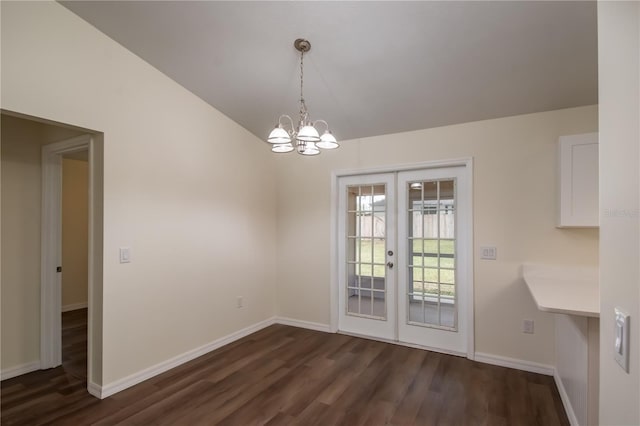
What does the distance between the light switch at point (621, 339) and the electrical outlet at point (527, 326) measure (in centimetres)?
266

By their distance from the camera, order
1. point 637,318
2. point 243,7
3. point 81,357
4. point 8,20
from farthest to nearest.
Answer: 1. point 81,357
2. point 243,7
3. point 8,20
4. point 637,318

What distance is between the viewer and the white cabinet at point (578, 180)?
2666 millimetres

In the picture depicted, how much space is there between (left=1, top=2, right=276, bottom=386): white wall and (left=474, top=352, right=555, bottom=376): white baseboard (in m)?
2.74

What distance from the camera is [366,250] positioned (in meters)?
4.17

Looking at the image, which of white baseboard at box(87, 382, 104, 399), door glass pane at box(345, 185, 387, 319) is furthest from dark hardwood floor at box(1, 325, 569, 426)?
door glass pane at box(345, 185, 387, 319)

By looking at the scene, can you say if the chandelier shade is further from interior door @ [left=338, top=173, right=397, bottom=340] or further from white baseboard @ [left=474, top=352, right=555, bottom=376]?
white baseboard @ [left=474, top=352, right=555, bottom=376]

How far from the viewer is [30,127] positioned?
3199 millimetres

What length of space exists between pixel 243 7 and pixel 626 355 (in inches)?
106

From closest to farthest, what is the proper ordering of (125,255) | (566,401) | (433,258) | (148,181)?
(566,401), (125,255), (148,181), (433,258)

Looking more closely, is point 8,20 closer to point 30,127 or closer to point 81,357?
point 30,127

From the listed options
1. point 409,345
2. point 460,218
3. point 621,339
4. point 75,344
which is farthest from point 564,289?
point 75,344

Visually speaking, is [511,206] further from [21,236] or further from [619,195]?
[21,236]

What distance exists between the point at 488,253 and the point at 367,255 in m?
1.38

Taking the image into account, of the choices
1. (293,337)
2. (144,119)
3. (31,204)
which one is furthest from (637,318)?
(31,204)
